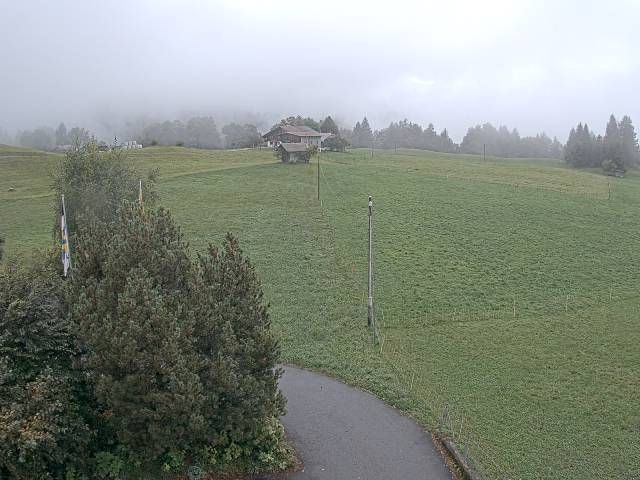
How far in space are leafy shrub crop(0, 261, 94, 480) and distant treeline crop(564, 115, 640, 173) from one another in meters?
88.0

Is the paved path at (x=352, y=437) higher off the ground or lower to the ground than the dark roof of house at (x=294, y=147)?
lower

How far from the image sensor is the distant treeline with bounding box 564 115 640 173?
3410 inches

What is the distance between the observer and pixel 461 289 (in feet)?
99.7

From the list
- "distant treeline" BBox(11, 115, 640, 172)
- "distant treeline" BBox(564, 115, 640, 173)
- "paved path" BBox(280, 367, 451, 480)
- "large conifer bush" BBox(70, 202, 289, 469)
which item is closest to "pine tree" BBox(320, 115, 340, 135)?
"distant treeline" BBox(11, 115, 640, 172)

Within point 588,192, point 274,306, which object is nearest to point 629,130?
point 588,192

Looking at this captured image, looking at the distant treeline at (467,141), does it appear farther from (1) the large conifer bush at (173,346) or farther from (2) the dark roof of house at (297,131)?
(1) the large conifer bush at (173,346)

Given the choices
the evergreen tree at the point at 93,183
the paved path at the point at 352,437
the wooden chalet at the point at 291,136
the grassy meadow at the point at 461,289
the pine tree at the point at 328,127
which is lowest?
the paved path at the point at 352,437

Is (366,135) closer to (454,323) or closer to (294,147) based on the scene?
(294,147)

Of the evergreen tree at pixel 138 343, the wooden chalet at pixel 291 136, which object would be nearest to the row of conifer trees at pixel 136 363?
the evergreen tree at pixel 138 343

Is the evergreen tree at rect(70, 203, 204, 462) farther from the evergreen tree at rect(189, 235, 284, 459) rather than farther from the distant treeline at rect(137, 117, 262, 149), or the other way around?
the distant treeline at rect(137, 117, 262, 149)

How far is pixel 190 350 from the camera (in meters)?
13.1

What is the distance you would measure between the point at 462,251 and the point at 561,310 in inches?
375

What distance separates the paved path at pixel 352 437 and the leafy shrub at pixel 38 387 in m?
5.67

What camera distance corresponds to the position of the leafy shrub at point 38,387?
11.2 meters
